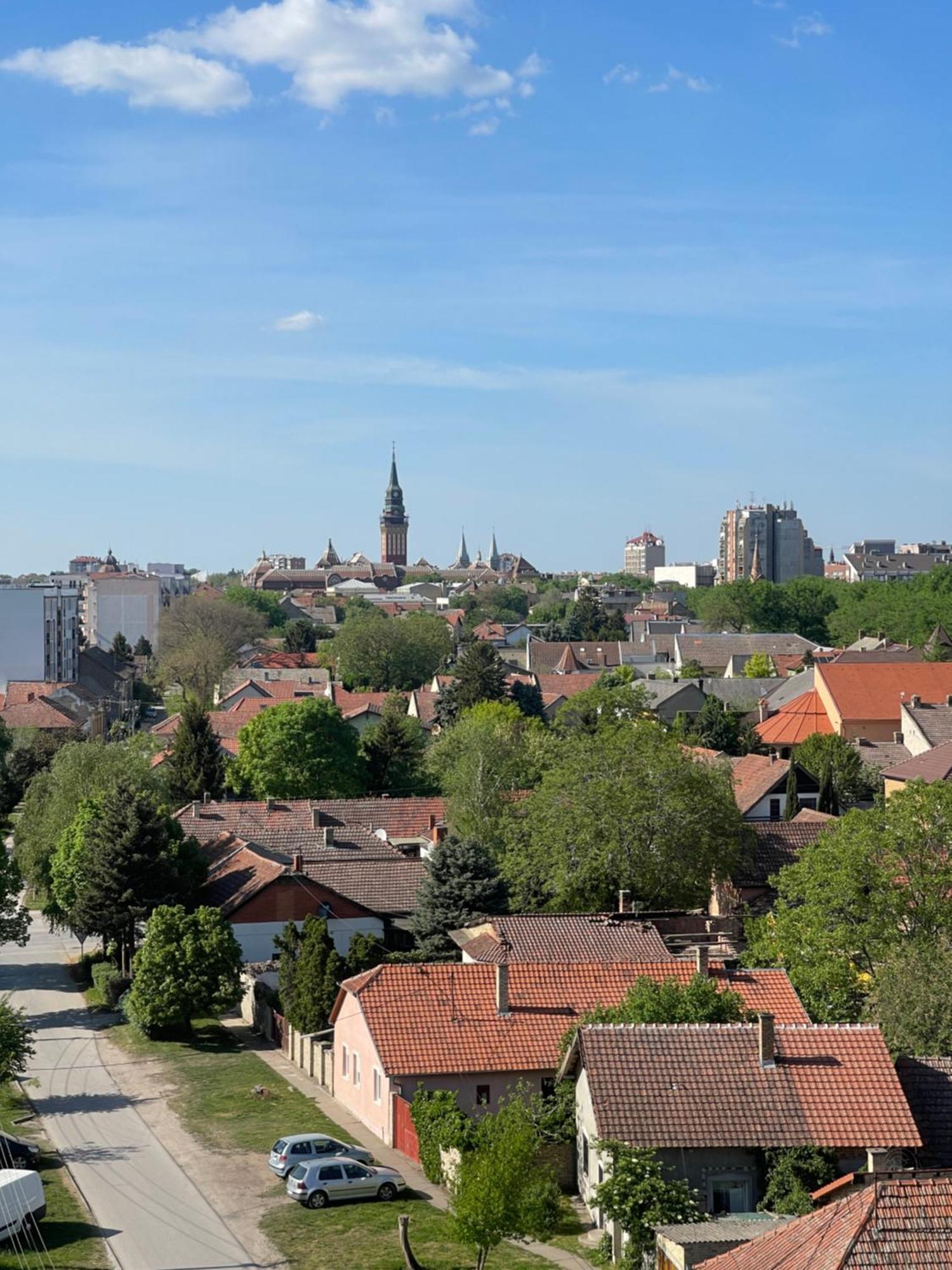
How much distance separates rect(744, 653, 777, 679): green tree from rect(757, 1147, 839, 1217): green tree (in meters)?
80.1

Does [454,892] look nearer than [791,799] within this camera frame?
Yes

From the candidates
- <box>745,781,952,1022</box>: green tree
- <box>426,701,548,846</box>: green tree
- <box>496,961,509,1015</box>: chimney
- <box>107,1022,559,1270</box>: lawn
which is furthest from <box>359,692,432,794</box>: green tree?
<box>496,961,509,1015</box>: chimney

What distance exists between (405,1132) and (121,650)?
367ft

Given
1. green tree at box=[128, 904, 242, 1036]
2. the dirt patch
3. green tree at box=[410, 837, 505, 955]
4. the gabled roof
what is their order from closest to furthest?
1. the dirt patch
2. the gabled roof
3. green tree at box=[128, 904, 242, 1036]
4. green tree at box=[410, 837, 505, 955]

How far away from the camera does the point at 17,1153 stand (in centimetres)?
2784

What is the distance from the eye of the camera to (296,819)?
171ft

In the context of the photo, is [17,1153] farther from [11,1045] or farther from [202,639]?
[202,639]

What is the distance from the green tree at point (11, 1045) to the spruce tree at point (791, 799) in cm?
2954

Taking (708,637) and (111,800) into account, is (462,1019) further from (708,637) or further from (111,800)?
(708,637)

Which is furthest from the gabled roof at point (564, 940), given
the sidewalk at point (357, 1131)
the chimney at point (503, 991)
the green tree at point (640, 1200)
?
the green tree at point (640, 1200)

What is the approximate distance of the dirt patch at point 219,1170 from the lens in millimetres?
24141

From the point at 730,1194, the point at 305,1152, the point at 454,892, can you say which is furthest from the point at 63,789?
the point at 730,1194

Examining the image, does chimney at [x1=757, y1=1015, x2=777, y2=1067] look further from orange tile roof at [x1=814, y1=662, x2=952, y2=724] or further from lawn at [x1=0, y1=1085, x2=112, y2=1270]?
orange tile roof at [x1=814, y1=662, x2=952, y2=724]

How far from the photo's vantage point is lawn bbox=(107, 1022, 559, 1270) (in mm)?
23078
